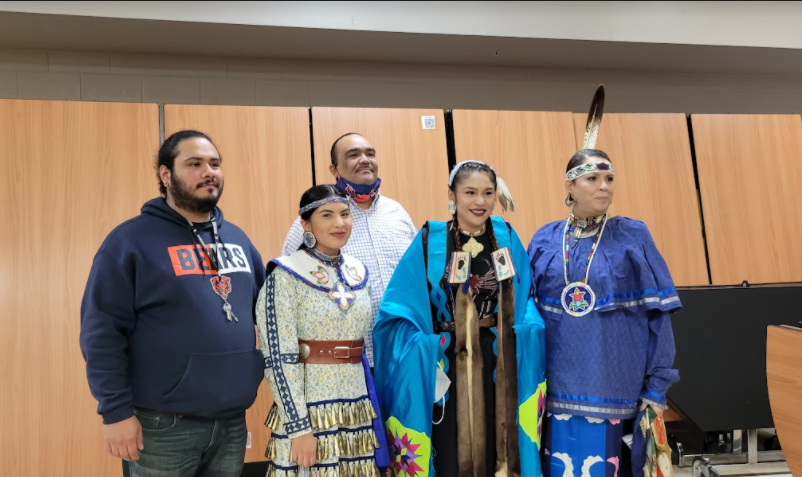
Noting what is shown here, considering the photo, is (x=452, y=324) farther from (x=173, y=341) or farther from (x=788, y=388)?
(x=788, y=388)

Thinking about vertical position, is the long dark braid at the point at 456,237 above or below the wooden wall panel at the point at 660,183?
below

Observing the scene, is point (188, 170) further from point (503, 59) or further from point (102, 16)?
point (503, 59)

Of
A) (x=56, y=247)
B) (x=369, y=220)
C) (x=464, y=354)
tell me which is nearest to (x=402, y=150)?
(x=369, y=220)

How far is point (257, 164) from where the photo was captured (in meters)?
3.32

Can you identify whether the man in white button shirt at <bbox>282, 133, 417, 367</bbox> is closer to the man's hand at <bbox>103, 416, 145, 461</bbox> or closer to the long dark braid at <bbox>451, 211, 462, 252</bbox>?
the long dark braid at <bbox>451, 211, 462, 252</bbox>

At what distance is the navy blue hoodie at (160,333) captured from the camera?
161cm

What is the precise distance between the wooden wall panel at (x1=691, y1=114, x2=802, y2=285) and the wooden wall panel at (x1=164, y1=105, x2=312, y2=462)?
2.62 metres

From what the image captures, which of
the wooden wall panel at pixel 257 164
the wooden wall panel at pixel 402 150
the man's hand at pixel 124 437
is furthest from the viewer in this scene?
the wooden wall panel at pixel 402 150

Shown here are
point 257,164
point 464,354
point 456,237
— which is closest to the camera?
point 464,354

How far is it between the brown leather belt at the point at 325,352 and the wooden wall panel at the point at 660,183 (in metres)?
2.48

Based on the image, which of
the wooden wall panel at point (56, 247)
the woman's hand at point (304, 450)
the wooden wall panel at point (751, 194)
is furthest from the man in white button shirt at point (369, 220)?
the wooden wall panel at point (751, 194)

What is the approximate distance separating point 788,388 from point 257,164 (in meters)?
2.72

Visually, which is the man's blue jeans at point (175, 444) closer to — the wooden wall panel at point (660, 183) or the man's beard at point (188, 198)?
the man's beard at point (188, 198)

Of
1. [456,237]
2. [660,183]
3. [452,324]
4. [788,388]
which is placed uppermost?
[660,183]
